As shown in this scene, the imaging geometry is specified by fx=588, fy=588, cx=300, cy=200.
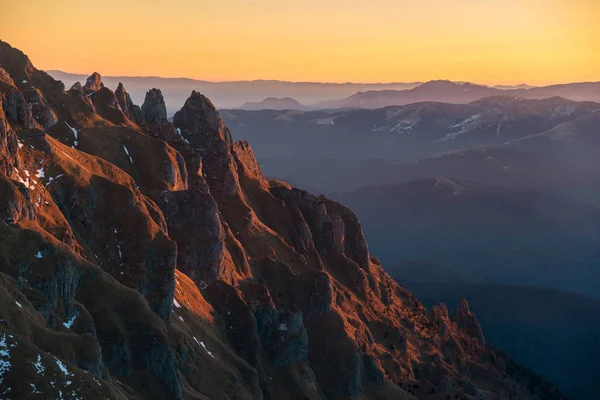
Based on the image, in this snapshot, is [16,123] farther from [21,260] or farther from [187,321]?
[187,321]

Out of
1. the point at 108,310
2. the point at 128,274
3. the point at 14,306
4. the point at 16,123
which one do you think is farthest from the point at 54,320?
the point at 16,123

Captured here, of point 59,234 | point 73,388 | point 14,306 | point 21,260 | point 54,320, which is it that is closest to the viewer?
point 73,388

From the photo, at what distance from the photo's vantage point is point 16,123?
176750 millimetres

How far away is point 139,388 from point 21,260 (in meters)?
40.5

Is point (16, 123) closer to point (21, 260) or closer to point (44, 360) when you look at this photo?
point (21, 260)

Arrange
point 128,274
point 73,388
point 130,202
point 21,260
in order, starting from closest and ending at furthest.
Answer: point 73,388
point 21,260
point 128,274
point 130,202

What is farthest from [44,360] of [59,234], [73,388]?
[59,234]

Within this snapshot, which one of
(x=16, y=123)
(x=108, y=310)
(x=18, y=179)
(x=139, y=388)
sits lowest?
(x=139, y=388)

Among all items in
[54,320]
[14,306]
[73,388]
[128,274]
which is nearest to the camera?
[73,388]

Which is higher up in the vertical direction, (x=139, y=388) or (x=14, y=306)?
(x=14, y=306)

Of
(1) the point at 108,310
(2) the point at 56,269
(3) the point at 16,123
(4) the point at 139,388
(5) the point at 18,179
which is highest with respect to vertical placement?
(3) the point at 16,123

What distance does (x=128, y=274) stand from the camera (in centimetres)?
16775

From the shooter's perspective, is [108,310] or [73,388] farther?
[108,310]

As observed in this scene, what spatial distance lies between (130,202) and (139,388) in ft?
201
